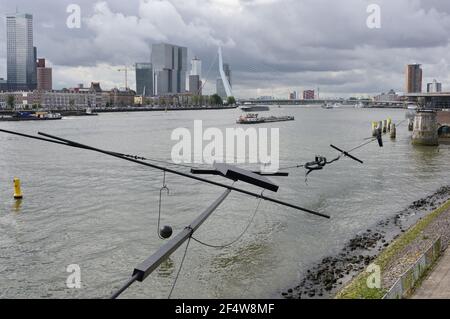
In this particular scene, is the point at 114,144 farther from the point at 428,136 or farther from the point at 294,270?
the point at 294,270

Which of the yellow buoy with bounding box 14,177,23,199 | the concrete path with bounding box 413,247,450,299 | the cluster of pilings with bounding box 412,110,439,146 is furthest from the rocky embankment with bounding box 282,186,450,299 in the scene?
the cluster of pilings with bounding box 412,110,439,146

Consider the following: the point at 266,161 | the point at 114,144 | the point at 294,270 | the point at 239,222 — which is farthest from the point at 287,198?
the point at 114,144

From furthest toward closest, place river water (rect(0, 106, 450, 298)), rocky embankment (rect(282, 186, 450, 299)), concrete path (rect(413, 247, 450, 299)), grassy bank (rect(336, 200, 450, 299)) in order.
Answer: river water (rect(0, 106, 450, 298)) < rocky embankment (rect(282, 186, 450, 299)) < grassy bank (rect(336, 200, 450, 299)) < concrete path (rect(413, 247, 450, 299))

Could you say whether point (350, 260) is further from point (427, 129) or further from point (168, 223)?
point (427, 129)

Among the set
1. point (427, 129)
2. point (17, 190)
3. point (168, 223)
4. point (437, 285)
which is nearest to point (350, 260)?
point (437, 285)

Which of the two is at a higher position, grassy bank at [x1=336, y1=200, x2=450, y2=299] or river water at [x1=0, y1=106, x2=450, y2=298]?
grassy bank at [x1=336, y1=200, x2=450, y2=299]

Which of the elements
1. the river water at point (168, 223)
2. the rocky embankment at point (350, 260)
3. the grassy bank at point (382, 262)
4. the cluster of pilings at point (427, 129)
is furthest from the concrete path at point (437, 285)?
the cluster of pilings at point (427, 129)

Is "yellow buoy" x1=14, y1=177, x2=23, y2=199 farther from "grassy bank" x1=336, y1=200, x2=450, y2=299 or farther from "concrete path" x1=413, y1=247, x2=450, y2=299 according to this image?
"concrete path" x1=413, y1=247, x2=450, y2=299

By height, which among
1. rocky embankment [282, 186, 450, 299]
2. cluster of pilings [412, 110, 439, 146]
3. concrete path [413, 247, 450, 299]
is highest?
cluster of pilings [412, 110, 439, 146]
